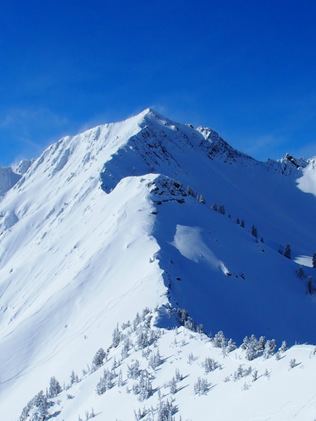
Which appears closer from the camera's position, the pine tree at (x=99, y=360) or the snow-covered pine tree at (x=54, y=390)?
the snow-covered pine tree at (x=54, y=390)

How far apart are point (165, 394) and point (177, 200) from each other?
4459 centimetres

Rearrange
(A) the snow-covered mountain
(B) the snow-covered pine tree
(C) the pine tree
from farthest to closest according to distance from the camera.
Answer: (A) the snow-covered mountain < (C) the pine tree < (B) the snow-covered pine tree

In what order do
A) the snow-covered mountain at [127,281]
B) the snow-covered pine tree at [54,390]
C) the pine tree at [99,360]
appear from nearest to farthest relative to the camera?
the snow-covered pine tree at [54,390] < the pine tree at [99,360] < the snow-covered mountain at [127,281]

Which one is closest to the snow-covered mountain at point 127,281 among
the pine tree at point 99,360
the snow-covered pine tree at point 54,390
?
the pine tree at point 99,360

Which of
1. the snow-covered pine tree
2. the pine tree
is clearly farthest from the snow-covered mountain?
the snow-covered pine tree

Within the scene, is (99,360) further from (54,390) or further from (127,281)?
(127,281)

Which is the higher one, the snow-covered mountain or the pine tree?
the snow-covered mountain

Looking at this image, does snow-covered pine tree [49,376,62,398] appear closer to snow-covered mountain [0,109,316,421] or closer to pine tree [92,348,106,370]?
snow-covered mountain [0,109,316,421]

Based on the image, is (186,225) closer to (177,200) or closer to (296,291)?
(177,200)

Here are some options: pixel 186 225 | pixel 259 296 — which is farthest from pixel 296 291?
pixel 186 225

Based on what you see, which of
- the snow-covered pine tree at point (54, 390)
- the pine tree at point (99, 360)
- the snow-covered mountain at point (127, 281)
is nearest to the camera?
the snow-covered pine tree at point (54, 390)

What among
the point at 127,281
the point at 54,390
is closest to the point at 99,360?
the point at 54,390

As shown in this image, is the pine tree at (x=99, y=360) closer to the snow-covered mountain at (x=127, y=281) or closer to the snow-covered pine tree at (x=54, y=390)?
the snow-covered mountain at (x=127, y=281)

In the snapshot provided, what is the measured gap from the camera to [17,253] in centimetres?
9000
